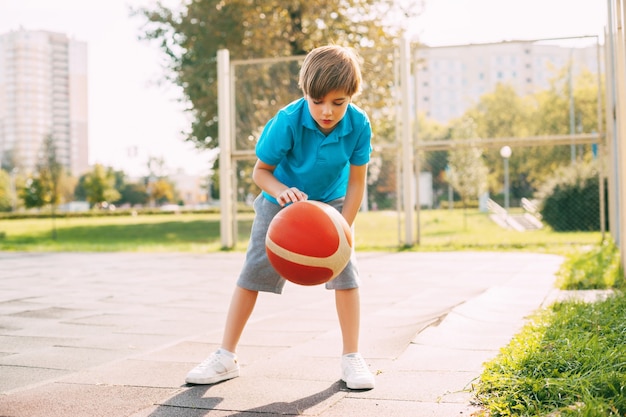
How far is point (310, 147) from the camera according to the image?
3.01 m

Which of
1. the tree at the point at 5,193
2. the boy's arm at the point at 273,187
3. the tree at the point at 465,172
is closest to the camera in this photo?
the boy's arm at the point at 273,187

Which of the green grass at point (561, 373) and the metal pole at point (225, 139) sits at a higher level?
the metal pole at point (225, 139)

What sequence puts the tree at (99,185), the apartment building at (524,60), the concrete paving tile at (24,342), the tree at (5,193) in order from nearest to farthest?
1. the concrete paving tile at (24,342)
2. the apartment building at (524,60)
3. the tree at (99,185)
4. the tree at (5,193)

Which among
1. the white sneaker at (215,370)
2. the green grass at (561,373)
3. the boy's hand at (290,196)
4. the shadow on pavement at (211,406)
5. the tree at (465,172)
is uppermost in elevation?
the tree at (465,172)

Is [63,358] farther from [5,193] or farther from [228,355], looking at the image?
[5,193]

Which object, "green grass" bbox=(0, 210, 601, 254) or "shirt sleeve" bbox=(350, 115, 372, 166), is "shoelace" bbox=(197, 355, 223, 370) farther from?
"green grass" bbox=(0, 210, 601, 254)

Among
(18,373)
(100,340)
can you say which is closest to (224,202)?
(100,340)

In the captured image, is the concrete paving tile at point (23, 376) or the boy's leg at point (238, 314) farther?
the boy's leg at point (238, 314)

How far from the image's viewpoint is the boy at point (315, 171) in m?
2.78

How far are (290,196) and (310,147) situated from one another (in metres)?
0.32

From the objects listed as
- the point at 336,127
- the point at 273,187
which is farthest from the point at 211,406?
the point at 336,127

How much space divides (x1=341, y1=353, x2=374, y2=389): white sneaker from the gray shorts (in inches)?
12.5

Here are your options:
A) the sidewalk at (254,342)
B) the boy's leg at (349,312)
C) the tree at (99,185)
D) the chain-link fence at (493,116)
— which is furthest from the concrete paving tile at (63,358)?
the tree at (99,185)

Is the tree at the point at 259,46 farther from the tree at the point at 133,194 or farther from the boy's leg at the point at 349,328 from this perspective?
the tree at the point at 133,194
